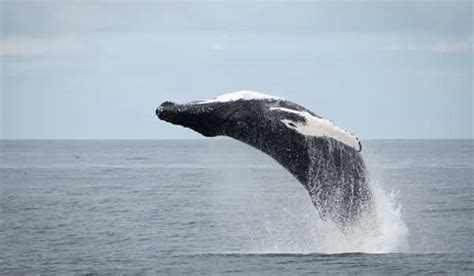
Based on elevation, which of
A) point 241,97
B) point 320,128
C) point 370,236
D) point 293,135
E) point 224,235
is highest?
point 241,97

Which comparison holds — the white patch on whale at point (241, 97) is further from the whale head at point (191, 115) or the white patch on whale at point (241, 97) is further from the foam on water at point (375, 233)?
the foam on water at point (375, 233)

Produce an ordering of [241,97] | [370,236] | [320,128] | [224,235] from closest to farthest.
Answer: [320,128], [241,97], [370,236], [224,235]

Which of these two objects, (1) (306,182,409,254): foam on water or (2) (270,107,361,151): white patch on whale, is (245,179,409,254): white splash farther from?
(2) (270,107,361,151): white patch on whale

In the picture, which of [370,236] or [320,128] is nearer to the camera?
[320,128]

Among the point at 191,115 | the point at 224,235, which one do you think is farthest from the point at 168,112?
the point at 224,235

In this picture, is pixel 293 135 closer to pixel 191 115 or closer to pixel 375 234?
pixel 191 115

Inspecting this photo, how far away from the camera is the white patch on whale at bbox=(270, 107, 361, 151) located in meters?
19.3

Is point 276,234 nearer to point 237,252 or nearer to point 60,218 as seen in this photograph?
point 237,252

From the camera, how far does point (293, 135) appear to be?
65.8 ft

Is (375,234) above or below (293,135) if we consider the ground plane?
below

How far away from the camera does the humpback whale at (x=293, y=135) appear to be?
19.8 meters

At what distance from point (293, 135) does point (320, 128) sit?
0.69 metres

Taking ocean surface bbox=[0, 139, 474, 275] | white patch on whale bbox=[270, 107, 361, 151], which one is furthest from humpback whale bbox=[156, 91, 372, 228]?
ocean surface bbox=[0, 139, 474, 275]

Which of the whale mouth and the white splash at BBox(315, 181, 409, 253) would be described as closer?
the whale mouth
